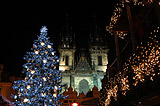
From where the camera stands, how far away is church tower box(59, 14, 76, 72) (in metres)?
43.3

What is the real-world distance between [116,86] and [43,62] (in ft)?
25.5

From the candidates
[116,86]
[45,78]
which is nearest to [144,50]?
[116,86]

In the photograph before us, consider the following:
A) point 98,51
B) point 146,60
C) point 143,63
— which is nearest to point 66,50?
point 98,51

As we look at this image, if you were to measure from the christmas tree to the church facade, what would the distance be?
1015 inches

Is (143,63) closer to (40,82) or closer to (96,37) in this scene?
(40,82)

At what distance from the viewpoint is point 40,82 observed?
14.3 metres

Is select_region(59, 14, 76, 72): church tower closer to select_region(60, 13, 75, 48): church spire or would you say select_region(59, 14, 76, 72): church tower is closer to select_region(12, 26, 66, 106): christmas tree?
select_region(60, 13, 75, 48): church spire

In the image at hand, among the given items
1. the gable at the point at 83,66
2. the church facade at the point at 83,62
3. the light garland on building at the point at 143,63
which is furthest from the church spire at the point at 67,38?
the light garland on building at the point at 143,63

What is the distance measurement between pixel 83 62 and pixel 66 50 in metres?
5.38

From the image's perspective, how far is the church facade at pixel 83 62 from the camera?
136ft

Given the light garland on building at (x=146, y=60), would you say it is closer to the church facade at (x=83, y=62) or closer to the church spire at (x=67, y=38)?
the church facade at (x=83, y=62)

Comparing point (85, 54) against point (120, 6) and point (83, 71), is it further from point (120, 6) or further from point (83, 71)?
point (120, 6)

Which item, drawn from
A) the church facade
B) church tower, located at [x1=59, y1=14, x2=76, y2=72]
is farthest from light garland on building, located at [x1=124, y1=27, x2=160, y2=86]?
church tower, located at [x1=59, y1=14, x2=76, y2=72]

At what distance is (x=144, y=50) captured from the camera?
21.0 ft
